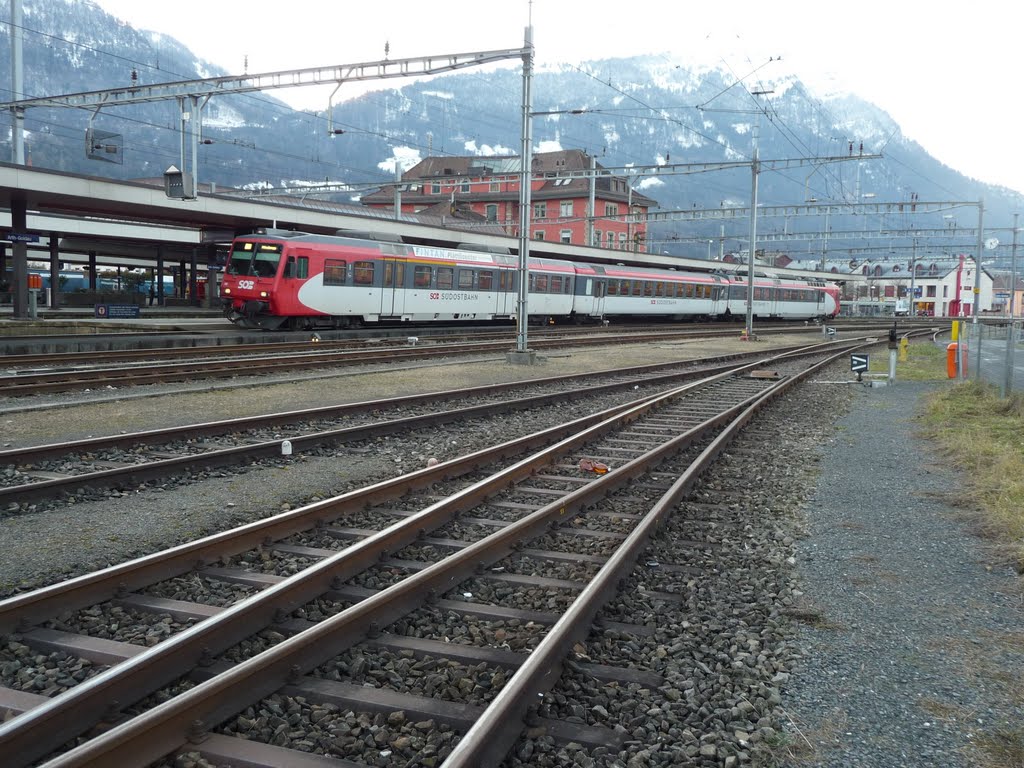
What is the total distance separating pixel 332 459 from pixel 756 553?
4.76 metres

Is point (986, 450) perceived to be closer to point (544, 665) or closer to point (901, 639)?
point (901, 639)

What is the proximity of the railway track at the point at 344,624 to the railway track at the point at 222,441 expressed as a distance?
7.61ft

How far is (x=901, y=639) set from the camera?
4688 millimetres

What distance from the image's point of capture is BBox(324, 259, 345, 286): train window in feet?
82.4

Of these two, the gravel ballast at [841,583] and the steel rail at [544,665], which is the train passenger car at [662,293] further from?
the steel rail at [544,665]

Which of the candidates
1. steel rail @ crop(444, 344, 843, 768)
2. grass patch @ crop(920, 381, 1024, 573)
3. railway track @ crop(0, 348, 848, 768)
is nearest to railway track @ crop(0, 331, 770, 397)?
railway track @ crop(0, 348, 848, 768)

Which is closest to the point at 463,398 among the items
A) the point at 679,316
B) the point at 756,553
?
the point at 756,553

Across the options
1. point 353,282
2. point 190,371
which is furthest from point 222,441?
point 353,282

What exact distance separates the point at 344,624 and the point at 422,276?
82.3 ft

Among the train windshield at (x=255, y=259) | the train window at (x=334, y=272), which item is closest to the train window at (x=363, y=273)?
the train window at (x=334, y=272)

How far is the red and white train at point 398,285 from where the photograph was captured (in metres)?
24.4

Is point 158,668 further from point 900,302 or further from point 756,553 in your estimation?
point 900,302

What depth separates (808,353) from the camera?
28.1 meters

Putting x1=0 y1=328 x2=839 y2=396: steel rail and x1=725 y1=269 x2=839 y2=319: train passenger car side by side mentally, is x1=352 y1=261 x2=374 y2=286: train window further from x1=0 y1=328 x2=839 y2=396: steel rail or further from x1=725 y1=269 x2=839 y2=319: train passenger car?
x1=725 y1=269 x2=839 y2=319: train passenger car
